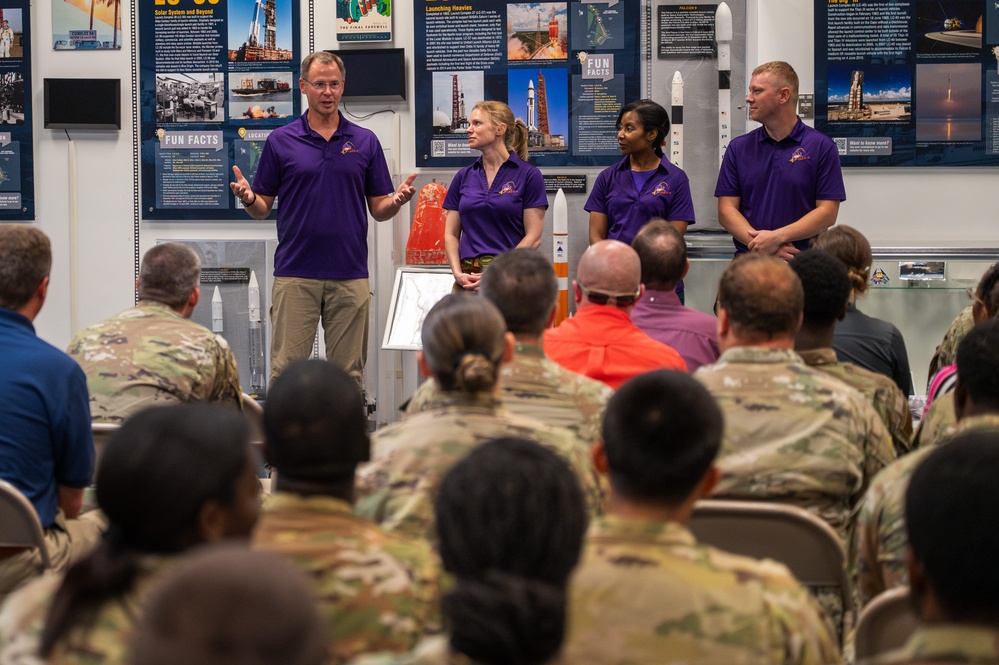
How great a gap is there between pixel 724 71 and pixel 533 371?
4.01 metres

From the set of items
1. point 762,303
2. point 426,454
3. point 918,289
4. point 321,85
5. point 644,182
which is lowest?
point 426,454

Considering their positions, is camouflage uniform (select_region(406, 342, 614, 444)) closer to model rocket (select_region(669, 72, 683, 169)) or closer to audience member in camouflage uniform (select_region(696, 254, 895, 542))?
audience member in camouflage uniform (select_region(696, 254, 895, 542))

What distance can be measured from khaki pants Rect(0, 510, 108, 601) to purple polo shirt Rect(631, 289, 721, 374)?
5.85 feet

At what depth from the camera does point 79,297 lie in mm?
6738

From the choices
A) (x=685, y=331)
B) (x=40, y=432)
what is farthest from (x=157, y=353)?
(x=685, y=331)

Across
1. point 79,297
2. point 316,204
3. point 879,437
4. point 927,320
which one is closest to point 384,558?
point 879,437

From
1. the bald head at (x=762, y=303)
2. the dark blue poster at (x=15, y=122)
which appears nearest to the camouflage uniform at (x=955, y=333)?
the bald head at (x=762, y=303)

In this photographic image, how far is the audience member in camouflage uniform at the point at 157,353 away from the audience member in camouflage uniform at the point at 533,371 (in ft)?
3.06

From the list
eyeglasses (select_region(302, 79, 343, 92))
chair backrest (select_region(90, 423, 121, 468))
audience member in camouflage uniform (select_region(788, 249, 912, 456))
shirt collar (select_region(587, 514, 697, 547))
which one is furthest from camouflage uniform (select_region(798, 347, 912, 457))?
eyeglasses (select_region(302, 79, 343, 92))

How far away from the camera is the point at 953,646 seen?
3.78 feet

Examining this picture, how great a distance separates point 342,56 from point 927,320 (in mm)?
3584

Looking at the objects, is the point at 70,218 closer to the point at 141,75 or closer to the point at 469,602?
the point at 141,75

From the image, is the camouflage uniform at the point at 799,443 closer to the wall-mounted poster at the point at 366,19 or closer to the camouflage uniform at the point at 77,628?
the camouflage uniform at the point at 77,628

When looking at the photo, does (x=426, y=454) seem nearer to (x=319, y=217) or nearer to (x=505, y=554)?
(x=505, y=554)
